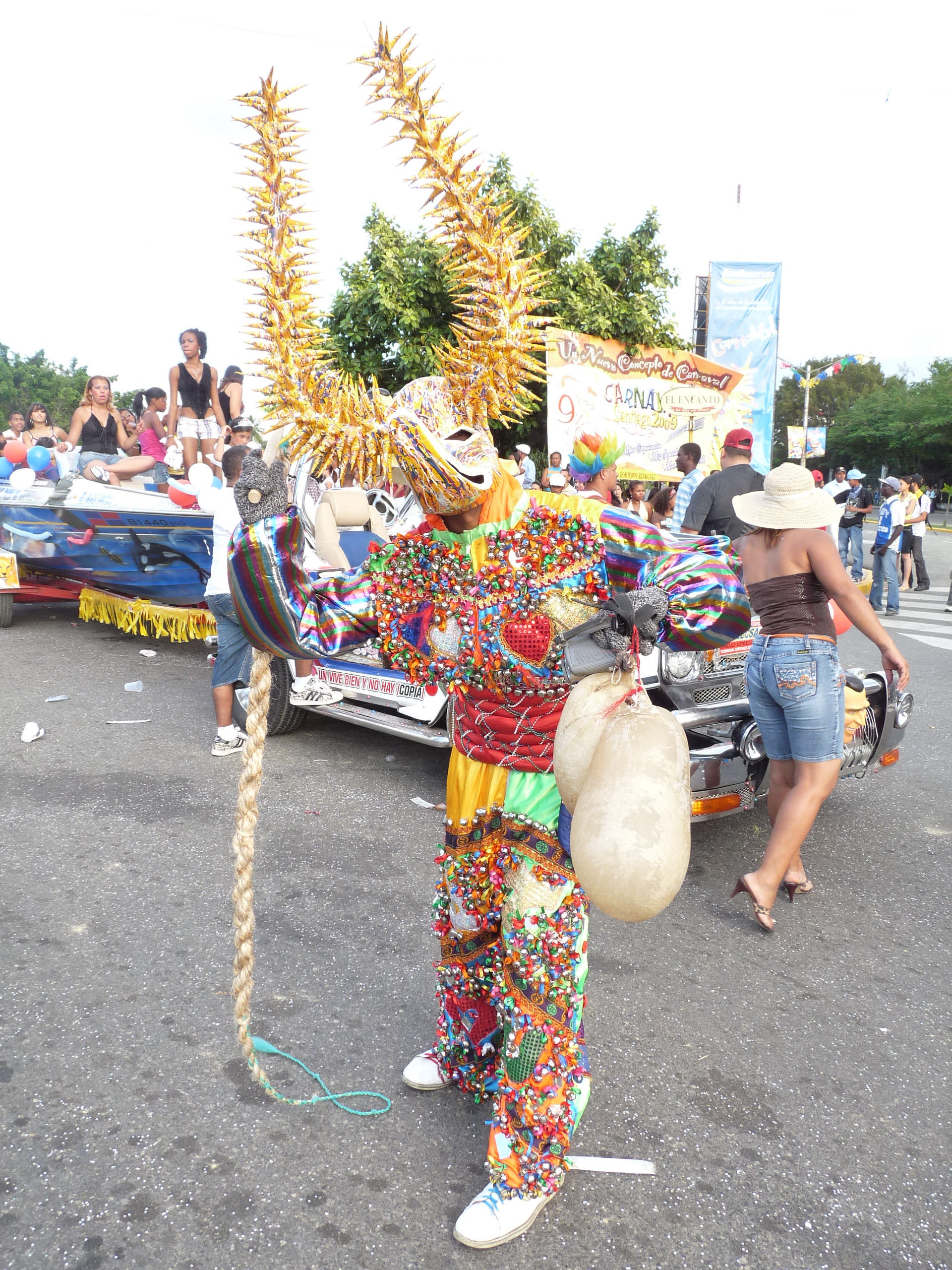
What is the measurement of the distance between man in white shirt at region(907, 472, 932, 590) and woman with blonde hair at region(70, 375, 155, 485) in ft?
36.1

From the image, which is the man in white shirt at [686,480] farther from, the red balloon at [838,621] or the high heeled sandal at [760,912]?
the high heeled sandal at [760,912]

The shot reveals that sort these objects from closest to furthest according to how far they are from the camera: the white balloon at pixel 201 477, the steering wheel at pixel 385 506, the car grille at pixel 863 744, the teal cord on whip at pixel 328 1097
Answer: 1. the teal cord on whip at pixel 328 1097
2. the car grille at pixel 863 744
3. the steering wheel at pixel 385 506
4. the white balloon at pixel 201 477

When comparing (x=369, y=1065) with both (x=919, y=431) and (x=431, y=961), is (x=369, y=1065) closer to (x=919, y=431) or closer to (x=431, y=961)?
(x=431, y=961)

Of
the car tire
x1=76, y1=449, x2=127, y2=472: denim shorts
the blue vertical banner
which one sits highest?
the blue vertical banner

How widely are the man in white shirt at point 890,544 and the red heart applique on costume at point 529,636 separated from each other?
36.0ft

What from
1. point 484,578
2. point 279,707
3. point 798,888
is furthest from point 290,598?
point 279,707

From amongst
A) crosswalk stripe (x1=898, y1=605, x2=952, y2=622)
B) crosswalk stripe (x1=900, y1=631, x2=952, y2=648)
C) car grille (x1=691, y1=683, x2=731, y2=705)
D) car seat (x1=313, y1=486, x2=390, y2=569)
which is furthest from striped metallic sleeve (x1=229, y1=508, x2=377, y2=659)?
crosswalk stripe (x1=898, y1=605, x2=952, y2=622)

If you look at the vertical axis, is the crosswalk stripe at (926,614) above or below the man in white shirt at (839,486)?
below

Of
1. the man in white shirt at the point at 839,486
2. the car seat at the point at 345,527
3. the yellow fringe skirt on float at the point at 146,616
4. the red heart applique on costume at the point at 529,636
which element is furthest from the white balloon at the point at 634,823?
the man in white shirt at the point at 839,486

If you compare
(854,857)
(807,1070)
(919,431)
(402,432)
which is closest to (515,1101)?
(807,1070)

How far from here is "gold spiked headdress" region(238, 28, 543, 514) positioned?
192cm

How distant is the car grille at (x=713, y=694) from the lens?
4.41m

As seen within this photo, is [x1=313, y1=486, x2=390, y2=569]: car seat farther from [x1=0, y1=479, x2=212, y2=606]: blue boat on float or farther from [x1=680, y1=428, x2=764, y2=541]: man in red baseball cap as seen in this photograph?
[x1=680, y1=428, x2=764, y2=541]: man in red baseball cap

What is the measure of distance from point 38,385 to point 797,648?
57.2 metres
